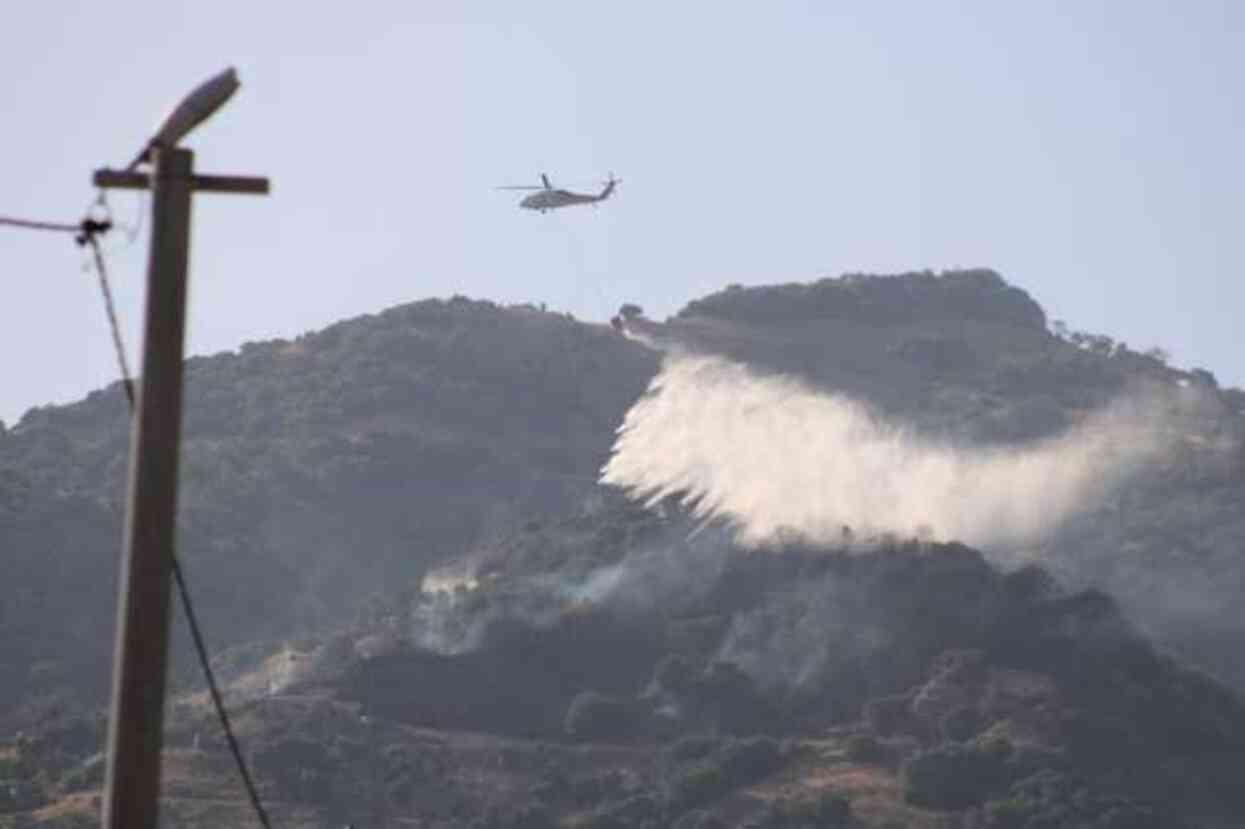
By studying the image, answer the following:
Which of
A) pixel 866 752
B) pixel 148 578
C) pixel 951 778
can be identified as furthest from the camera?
pixel 866 752

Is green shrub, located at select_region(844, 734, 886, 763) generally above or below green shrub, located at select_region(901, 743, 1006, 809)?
above

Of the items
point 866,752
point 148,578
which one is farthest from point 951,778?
point 148,578

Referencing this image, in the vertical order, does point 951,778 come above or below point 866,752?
below

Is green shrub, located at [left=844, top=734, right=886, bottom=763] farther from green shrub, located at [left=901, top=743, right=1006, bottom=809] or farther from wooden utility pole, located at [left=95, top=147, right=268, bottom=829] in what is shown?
wooden utility pole, located at [left=95, top=147, right=268, bottom=829]

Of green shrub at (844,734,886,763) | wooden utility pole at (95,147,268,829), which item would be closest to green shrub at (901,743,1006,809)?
green shrub at (844,734,886,763)

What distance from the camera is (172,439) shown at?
31719mm

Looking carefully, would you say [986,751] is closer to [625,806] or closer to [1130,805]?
[1130,805]

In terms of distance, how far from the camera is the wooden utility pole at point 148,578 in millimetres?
31438

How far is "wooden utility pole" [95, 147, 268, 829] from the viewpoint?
31438mm

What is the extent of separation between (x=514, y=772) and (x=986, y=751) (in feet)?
83.1

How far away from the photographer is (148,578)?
31.6 m

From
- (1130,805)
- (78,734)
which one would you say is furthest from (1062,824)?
(78,734)

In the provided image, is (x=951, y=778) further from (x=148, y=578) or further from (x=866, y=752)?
(x=148, y=578)

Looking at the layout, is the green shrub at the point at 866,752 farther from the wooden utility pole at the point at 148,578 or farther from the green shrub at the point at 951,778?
the wooden utility pole at the point at 148,578
